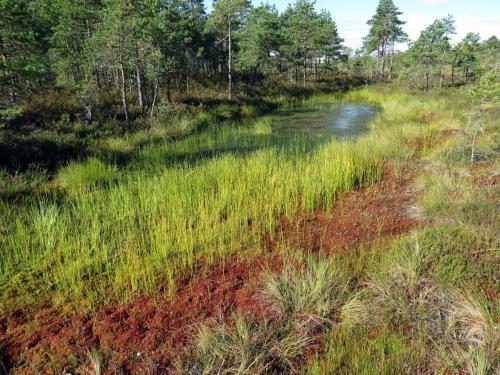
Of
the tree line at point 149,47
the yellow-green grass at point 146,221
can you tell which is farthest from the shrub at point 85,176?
the tree line at point 149,47

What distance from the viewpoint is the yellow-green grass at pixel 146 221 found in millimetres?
3951

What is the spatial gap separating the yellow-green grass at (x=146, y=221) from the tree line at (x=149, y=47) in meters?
3.72

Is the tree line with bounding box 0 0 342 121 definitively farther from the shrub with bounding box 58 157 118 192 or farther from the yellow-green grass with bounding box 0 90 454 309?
the yellow-green grass with bounding box 0 90 454 309

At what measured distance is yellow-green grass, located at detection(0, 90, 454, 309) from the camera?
13.0 feet

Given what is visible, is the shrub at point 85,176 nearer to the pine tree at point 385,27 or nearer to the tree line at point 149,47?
the tree line at point 149,47

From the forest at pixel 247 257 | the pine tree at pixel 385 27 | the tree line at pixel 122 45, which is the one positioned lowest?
the forest at pixel 247 257

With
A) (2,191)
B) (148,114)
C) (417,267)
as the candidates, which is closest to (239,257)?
Result: (417,267)

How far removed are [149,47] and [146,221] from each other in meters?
10.9

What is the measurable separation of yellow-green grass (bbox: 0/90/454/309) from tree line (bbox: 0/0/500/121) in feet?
12.2

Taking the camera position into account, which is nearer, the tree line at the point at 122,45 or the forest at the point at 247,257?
the forest at the point at 247,257

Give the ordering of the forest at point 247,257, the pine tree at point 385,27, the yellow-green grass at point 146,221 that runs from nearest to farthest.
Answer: the forest at point 247,257 < the yellow-green grass at point 146,221 < the pine tree at point 385,27

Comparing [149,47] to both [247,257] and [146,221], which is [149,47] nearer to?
[146,221]

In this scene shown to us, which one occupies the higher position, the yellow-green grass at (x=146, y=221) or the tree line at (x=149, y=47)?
the tree line at (x=149, y=47)

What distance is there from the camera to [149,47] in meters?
13.6
